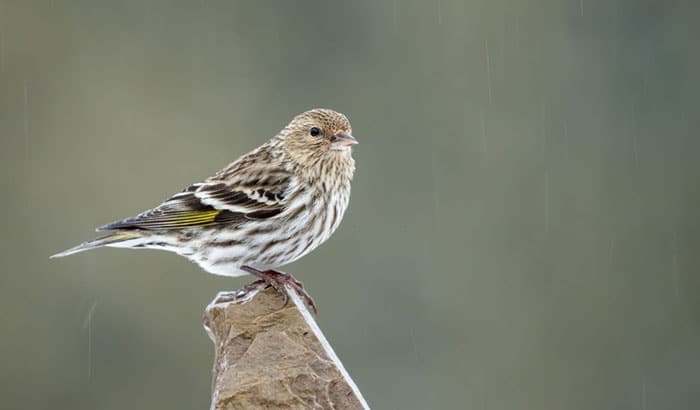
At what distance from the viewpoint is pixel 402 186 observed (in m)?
18.8

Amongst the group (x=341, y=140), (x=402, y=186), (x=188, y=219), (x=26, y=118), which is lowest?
(x=402, y=186)

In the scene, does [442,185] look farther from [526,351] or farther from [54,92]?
[54,92]

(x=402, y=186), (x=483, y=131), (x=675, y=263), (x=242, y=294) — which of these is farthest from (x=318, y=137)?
(x=675, y=263)

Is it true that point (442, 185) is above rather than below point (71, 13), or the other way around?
below

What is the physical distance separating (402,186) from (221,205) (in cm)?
1059

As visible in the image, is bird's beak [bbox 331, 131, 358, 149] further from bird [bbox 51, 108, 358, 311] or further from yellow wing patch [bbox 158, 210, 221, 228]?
yellow wing patch [bbox 158, 210, 221, 228]

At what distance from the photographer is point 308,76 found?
19.9 m

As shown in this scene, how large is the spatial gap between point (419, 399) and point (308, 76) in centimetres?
583

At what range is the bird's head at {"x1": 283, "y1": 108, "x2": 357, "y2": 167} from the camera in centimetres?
846

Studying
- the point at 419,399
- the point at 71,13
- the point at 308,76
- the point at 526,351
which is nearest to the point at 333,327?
the point at 419,399

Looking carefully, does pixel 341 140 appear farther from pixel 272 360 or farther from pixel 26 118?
pixel 26 118

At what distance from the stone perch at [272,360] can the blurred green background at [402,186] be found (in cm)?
901

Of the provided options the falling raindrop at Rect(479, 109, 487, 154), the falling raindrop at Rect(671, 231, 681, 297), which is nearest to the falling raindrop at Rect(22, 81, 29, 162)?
the falling raindrop at Rect(479, 109, 487, 154)

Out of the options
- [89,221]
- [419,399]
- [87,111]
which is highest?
[87,111]
